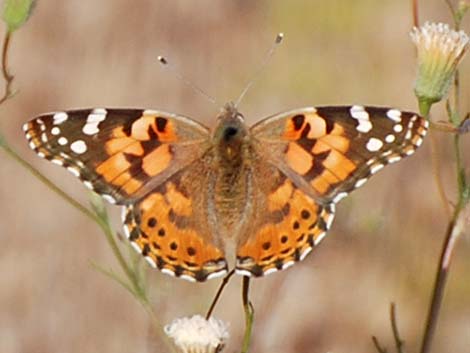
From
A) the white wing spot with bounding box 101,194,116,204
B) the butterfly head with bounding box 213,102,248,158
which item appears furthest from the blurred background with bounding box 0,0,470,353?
the white wing spot with bounding box 101,194,116,204

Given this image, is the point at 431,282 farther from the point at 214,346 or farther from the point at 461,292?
the point at 214,346

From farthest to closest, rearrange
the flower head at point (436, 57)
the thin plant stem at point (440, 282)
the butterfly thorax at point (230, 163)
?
the butterfly thorax at point (230, 163) < the flower head at point (436, 57) < the thin plant stem at point (440, 282)

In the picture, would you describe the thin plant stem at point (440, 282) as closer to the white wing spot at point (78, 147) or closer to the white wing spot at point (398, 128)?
the white wing spot at point (398, 128)

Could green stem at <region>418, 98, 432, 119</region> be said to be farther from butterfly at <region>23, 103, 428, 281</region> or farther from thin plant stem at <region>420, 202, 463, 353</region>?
thin plant stem at <region>420, 202, 463, 353</region>

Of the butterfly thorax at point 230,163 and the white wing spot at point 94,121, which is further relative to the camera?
the butterfly thorax at point 230,163

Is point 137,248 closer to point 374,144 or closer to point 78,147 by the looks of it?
point 78,147

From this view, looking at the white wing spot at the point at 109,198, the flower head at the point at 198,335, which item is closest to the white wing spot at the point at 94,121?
the white wing spot at the point at 109,198

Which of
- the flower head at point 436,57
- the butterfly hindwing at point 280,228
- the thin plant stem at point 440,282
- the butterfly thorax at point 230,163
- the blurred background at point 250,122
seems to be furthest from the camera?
the blurred background at point 250,122

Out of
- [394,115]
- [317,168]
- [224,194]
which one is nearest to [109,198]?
[224,194]
